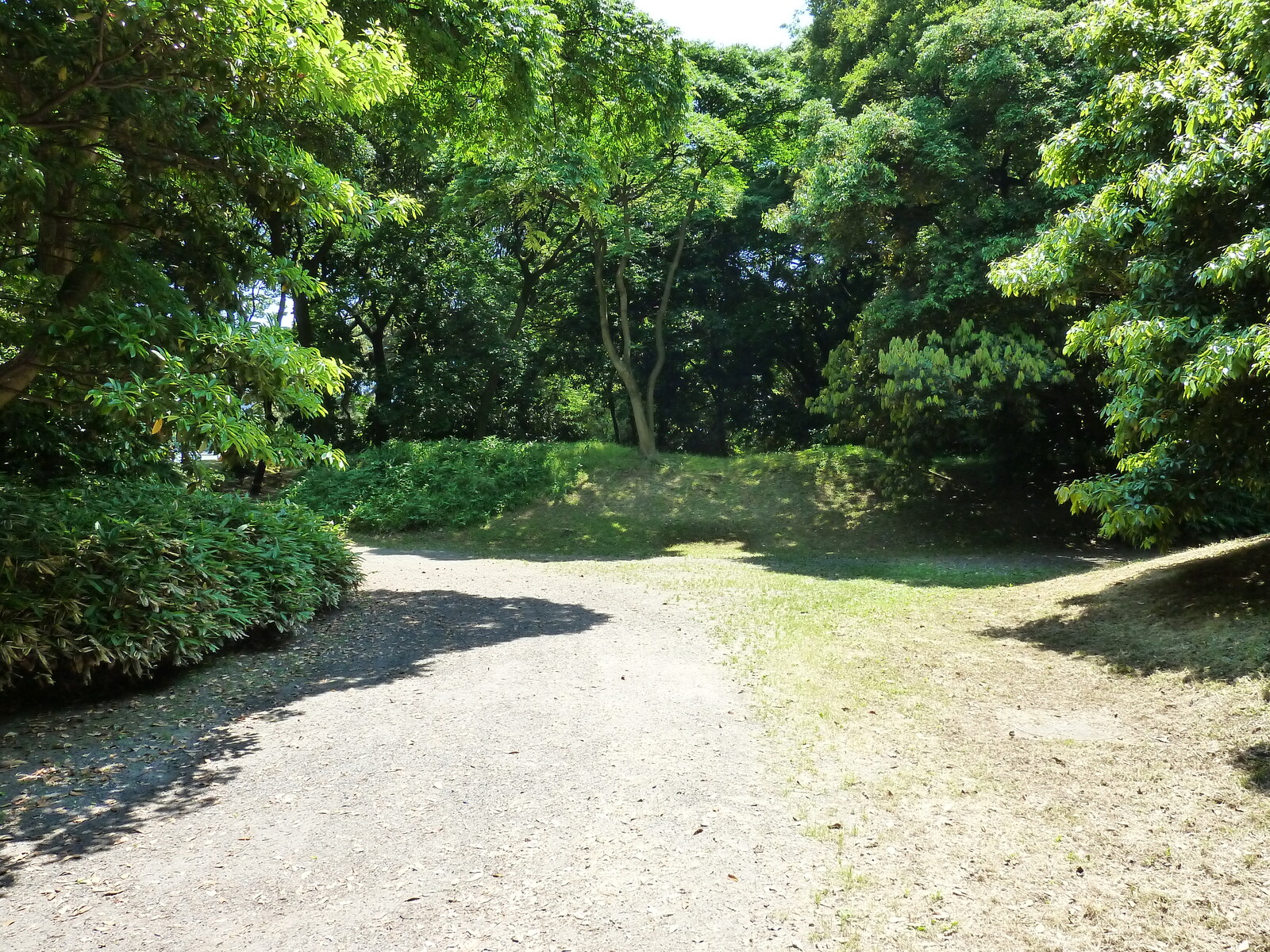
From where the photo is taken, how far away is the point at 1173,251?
21.4ft

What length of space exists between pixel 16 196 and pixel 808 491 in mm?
14860

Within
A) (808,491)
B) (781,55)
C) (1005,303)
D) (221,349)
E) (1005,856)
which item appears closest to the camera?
(1005,856)

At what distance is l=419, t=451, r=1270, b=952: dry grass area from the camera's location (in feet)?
9.98

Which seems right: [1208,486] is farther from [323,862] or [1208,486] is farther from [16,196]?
[16,196]

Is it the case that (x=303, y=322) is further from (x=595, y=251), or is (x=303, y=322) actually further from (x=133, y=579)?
(x=133, y=579)

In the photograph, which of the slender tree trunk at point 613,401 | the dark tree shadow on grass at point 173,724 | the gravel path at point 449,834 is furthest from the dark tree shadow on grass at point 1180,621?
the slender tree trunk at point 613,401

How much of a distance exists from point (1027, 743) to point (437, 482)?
14.7 metres

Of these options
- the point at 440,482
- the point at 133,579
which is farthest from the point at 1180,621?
the point at 440,482

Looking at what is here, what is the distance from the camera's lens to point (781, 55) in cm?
1889

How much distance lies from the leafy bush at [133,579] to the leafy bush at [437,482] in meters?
9.24

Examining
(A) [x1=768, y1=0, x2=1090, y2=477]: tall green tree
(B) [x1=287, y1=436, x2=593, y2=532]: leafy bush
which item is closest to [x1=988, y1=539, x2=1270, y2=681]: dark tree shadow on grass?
(A) [x1=768, y1=0, x2=1090, y2=477]: tall green tree

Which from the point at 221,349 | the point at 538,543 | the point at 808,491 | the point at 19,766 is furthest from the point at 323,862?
the point at 808,491

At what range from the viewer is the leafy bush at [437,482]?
16641mm

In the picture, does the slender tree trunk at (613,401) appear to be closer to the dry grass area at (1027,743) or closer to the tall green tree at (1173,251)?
the dry grass area at (1027,743)
